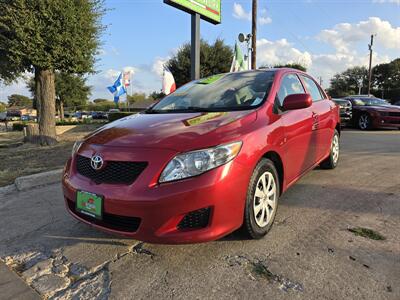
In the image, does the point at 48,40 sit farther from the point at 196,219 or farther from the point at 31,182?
the point at 196,219

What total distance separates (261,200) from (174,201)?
88 centimetres

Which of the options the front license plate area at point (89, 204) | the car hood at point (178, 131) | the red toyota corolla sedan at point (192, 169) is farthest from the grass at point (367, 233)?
the front license plate area at point (89, 204)

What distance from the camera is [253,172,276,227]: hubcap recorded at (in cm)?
294

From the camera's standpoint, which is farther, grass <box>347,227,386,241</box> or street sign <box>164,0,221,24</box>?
street sign <box>164,0,221,24</box>

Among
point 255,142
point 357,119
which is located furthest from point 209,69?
point 255,142

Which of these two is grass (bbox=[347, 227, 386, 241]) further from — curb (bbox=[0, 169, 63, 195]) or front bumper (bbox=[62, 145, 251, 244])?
curb (bbox=[0, 169, 63, 195])

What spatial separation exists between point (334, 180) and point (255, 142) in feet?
8.33

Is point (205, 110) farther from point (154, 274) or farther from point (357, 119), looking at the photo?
point (357, 119)

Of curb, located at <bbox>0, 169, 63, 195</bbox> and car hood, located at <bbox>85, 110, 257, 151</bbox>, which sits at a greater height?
car hood, located at <bbox>85, 110, 257, 151</bbox>

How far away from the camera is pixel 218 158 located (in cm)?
257

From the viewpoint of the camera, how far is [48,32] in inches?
410

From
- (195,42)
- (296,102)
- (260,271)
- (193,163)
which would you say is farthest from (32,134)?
(260,271)

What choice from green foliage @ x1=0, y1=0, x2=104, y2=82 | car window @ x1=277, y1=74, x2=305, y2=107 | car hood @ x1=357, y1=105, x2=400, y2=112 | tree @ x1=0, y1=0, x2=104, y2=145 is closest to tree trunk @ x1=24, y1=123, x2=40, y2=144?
tree @ x1=0, y1=0, x2=104, y2=145

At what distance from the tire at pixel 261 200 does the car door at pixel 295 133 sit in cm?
40
